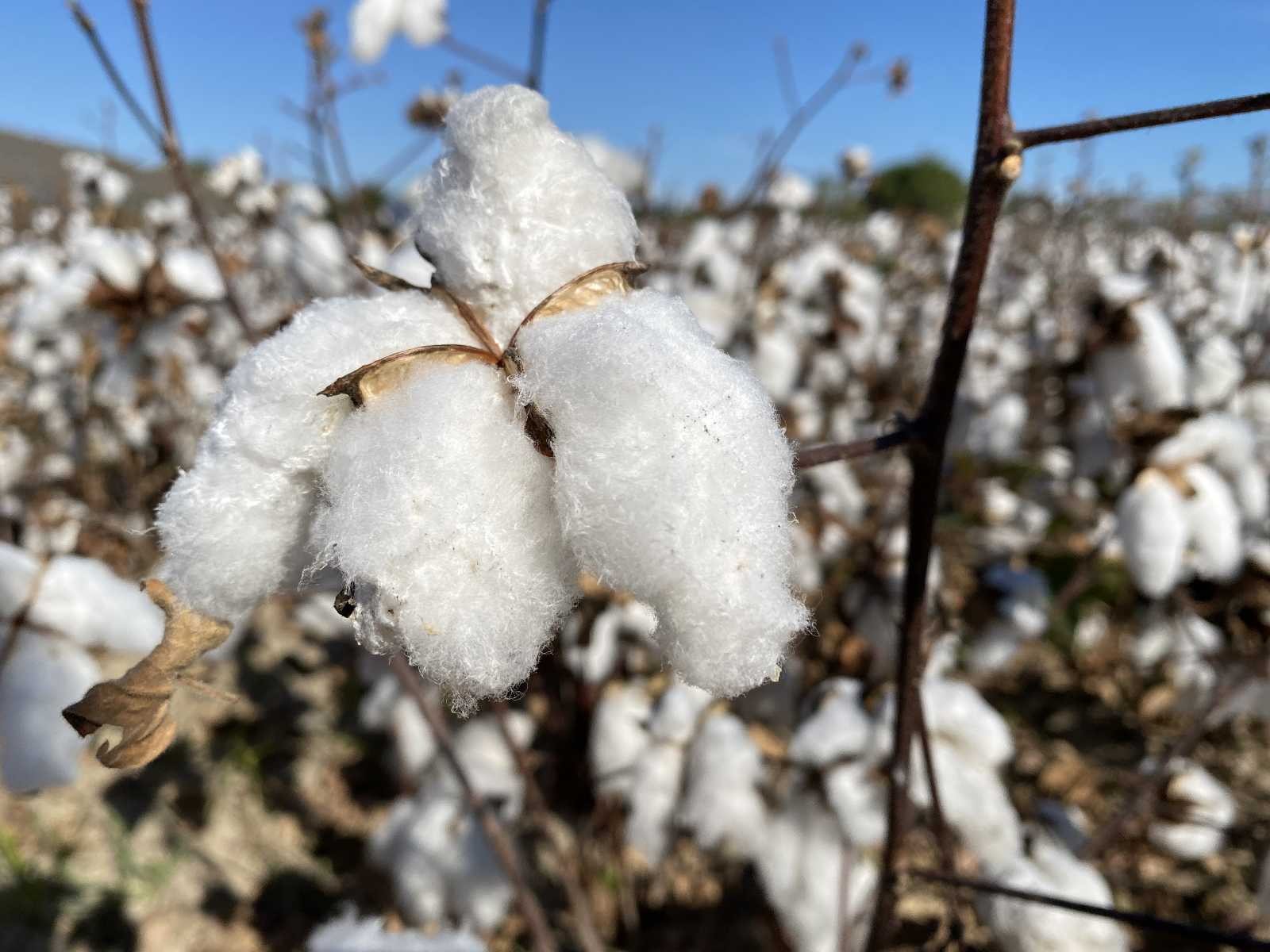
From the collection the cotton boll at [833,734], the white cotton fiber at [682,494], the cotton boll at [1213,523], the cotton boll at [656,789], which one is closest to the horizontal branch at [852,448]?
the white cotton fiber at [682,494]

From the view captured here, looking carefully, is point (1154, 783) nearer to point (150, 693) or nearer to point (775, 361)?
point (150, 693)

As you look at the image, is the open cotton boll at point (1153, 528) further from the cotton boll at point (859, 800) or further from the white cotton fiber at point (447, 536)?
the white cotton fiber at point (447, 536)

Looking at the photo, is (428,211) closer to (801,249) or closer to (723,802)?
(723,802)

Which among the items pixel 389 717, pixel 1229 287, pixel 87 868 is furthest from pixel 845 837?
pixel 1229 287

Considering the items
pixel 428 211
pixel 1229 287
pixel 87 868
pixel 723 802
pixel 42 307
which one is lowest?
pixel 87 868

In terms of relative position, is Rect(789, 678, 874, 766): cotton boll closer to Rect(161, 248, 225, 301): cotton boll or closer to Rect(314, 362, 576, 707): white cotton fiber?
Rect(314, 362, 576, 707): white cotton fiber
